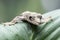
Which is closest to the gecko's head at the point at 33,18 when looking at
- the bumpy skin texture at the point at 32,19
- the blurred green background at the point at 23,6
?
the bumpy skin texture at the point at 32,19

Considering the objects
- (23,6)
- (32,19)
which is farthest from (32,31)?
(23,6)

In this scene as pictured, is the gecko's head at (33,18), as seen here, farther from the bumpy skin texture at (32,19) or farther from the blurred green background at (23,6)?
the blurred green background at (23,6)

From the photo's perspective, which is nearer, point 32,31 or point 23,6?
point 32,31

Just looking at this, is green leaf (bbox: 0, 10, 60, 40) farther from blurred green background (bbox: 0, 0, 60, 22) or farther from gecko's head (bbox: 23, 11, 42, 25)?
blurred green background (bbox: 0, 0, 60, 22)

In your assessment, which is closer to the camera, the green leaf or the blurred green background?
the green leaf

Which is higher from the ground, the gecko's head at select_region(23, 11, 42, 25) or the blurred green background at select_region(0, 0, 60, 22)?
the blurred green background at select_region(0, 0, 60, 22)

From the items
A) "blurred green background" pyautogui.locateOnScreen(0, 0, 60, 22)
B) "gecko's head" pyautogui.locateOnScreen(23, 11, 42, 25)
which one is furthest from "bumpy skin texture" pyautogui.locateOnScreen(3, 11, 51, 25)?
"blurred green background" pyautogui.locateOnScreen(0, 0, 60, 22)

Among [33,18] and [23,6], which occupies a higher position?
[23,6]

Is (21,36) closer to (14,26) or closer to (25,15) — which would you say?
(14,26)

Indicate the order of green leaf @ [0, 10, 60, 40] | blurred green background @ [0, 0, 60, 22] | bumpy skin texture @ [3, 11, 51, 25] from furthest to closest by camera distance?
blurred green background @ [0, 0, 60, 22] → bumpy skin texture @ [3, 11, 51, 25] → green leaf @ [0, 10, 60, 40]

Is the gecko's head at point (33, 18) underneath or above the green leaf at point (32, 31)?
above

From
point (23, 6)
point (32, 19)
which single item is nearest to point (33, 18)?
point (32, 19)

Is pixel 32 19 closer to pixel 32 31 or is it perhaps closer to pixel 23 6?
pixel 32 31
